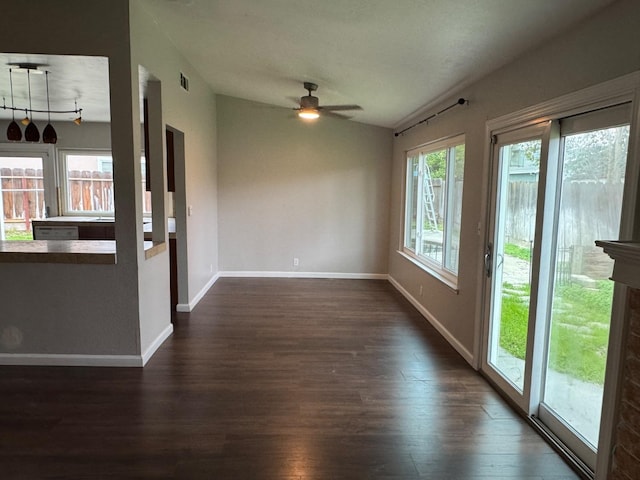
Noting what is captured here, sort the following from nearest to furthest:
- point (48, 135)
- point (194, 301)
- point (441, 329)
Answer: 1. point (441, 329)
2. point (48, 135)
3. point (194, 301)

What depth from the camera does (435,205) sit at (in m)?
4.88

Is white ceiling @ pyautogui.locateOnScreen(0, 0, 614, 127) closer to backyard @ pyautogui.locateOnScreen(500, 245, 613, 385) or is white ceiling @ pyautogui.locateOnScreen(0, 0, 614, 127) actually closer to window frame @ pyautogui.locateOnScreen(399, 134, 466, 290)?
window frame @ pyautogui.locateOnScreen(399, 134, 466, 290)

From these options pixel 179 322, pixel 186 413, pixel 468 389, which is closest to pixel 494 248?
pixel 468 389

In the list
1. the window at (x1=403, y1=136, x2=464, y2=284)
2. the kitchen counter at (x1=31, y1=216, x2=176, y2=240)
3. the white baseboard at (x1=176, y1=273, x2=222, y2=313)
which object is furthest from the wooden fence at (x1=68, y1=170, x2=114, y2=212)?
the window at (x1=403, y1=136, x2=464, y2=284)

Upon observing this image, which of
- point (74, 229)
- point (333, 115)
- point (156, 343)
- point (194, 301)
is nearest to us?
point (156, 343)

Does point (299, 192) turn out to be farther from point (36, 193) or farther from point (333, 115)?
point (36, 193)

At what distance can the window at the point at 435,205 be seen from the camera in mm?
4207

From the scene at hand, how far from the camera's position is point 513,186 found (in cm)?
292

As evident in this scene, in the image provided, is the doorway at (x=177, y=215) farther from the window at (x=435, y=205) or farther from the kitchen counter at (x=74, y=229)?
the window at (x=435, y=205)

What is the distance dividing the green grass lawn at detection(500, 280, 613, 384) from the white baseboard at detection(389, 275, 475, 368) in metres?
0.73

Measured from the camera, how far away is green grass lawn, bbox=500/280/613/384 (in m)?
2.07

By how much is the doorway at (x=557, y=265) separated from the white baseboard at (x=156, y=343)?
2744 millimetres

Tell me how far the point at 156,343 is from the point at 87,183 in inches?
172

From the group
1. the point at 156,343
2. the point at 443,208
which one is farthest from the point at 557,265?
the point at 156,343
